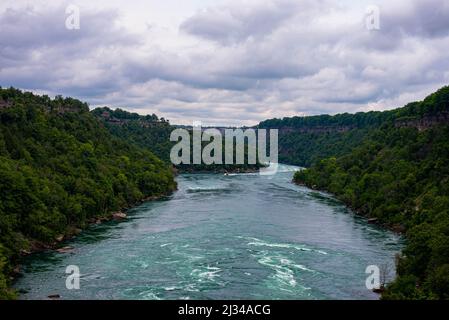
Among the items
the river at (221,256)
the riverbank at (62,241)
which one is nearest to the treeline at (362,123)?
the river at (221,256)

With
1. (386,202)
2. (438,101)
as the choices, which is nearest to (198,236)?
(386,202)

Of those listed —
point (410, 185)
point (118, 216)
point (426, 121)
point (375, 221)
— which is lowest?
point (375, 221)

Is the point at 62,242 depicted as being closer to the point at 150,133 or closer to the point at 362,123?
the point at 150,133

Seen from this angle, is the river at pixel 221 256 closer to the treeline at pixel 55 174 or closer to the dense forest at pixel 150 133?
the treeline at pixel 55 174

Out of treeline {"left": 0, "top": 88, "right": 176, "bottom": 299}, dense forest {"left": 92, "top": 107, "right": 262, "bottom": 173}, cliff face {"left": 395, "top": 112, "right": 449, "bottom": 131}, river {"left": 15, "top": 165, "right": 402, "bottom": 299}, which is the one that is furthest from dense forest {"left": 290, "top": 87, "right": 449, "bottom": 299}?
dense forest {"left": 92, "top": 107, "right": 262, "bottom": 173}

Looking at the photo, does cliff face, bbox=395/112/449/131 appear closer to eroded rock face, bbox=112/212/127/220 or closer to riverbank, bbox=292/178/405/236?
riverbank, bbox=292/178/405/236

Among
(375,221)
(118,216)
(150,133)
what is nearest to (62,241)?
(118,216)
